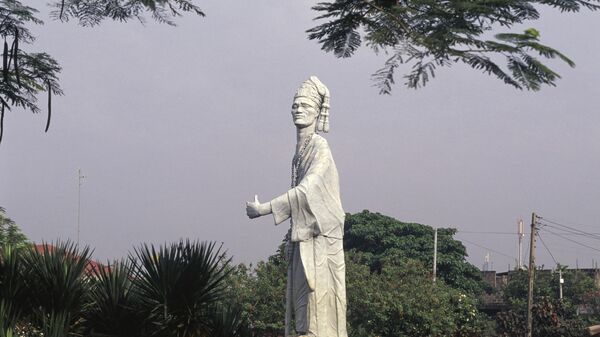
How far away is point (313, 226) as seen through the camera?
10867 millimetres

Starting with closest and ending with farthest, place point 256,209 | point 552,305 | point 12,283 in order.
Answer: point 256,209 → point 12,283 → point 552,305

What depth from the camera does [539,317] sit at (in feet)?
126

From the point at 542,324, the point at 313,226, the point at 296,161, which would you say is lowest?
the point at 313,226

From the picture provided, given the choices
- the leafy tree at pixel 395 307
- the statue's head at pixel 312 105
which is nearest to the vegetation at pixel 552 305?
the leafy tree at pixel 395 307

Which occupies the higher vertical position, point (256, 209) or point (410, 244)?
point (410, 244)

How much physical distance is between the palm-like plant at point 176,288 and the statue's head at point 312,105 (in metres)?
2.25

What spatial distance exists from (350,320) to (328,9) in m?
21.5

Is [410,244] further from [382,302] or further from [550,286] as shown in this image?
[382,302]

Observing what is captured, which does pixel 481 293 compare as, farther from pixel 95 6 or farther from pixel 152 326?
pixel 95 6

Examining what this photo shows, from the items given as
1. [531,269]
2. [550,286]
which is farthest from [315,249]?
[550,286]

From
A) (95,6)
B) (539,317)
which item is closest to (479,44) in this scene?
(95,6)

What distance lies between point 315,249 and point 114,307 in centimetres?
310

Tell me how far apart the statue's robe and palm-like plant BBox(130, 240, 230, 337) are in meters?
1.62

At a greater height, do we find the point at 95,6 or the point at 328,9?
the point at 95,6
